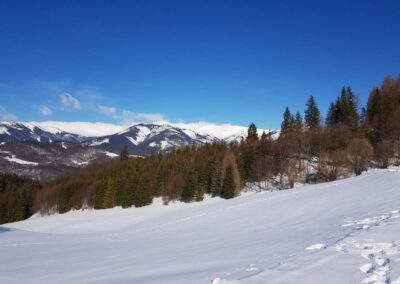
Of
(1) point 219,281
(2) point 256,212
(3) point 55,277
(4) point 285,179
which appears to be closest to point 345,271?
(1) point 219,281

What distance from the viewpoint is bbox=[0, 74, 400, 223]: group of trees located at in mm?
84188

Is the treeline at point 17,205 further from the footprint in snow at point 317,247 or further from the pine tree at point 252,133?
the footprint in snow at point 317,247

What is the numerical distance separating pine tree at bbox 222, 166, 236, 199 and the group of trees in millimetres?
217

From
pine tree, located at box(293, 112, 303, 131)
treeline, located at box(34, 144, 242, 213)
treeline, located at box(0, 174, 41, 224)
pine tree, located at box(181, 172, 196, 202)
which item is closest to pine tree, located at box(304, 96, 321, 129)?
pine tree, located at box(293, 112, 303, 131)

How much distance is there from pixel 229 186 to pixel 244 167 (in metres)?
11.0

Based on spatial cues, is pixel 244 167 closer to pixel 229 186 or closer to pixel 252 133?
pixel 229 186

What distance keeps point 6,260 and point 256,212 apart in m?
25.2

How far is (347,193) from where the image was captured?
135ft

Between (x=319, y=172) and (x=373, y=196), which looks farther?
(x=319, y=172)

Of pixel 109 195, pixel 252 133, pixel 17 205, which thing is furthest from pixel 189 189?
pixel 17 205

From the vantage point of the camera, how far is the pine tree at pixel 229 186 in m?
81.8

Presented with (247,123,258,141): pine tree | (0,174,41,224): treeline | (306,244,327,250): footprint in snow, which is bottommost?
(306,244,327,250): footprint in snow

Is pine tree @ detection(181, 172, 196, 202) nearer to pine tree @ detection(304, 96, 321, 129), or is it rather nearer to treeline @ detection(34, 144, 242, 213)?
treeline @ detection(34, 144, 242, 213)

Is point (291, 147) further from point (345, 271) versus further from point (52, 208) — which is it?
point (345, 271)
